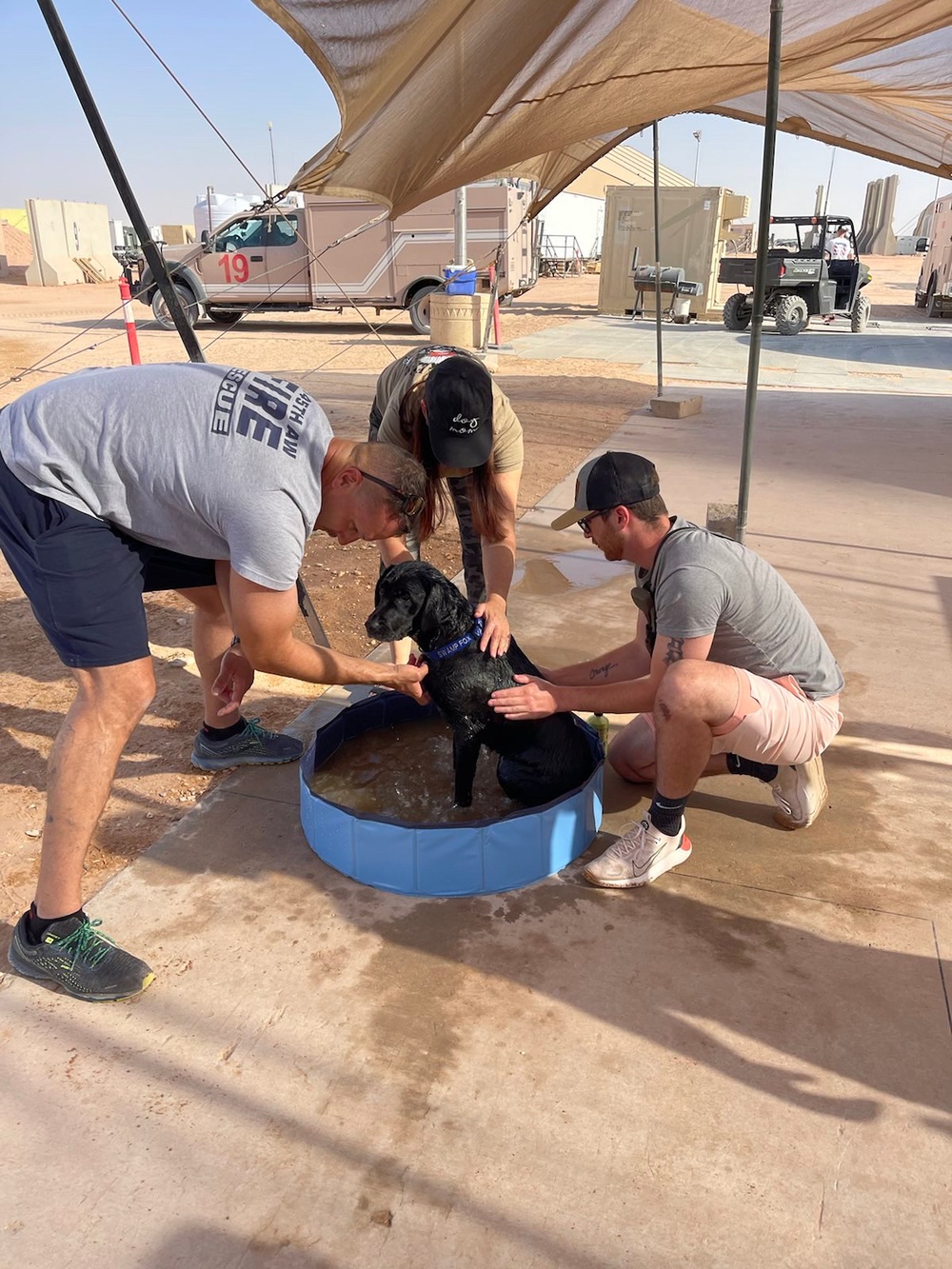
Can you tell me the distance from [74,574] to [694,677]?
1.74 meters

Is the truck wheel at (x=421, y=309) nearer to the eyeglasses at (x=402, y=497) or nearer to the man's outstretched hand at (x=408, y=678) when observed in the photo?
the man's outstretched hand at (x=408, y=678)

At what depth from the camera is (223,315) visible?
21141 millimetres

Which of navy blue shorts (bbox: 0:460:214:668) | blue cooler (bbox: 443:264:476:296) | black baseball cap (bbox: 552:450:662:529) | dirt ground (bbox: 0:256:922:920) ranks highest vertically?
blue cooler (bbox: 443:264:476:296)

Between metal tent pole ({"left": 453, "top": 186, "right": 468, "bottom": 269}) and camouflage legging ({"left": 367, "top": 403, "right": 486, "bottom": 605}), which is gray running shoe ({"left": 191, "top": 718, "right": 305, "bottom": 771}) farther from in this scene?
metal tent pole ({"left": 453, "top": 186, "right": 468, "bottom": 269})

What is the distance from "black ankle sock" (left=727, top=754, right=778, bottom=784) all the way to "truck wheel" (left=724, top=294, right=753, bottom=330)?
1908 cm

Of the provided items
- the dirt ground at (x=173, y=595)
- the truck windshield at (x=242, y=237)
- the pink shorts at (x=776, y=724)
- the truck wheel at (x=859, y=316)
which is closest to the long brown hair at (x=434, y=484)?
the pink shorts at (x=776, y=724)

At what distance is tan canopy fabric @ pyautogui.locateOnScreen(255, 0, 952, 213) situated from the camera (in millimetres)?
3867

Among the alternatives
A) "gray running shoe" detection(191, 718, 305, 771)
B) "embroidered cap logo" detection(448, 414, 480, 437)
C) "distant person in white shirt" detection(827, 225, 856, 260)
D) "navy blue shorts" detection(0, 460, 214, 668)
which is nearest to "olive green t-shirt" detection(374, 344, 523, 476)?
"embroidered cap logo" detection(448, 414, 480, 437)

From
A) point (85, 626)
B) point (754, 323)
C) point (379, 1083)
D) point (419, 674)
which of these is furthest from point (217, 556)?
point (754, 323)

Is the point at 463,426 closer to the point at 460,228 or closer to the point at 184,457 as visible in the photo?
the point at 184,457

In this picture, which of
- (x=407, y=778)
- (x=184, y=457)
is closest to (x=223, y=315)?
(x=407, y=778)

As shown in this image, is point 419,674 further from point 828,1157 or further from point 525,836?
point 828,1157

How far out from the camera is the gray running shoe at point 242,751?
3430 millimetres

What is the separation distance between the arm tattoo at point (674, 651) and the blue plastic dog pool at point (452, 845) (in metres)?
0.50
